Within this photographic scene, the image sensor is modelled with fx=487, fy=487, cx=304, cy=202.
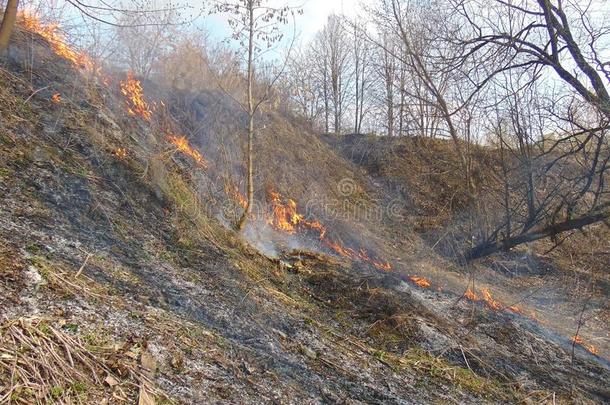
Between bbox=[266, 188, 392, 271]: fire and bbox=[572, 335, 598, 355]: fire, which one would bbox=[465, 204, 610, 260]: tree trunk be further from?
bbox=[266, 188, 392, 271]: fire

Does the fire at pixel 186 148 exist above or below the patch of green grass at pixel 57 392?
above

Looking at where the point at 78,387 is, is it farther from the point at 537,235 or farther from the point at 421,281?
the point at 537,235

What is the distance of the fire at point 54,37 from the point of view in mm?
8586

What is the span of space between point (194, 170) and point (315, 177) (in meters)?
6.19

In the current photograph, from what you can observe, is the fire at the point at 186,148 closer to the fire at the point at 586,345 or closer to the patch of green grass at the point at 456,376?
the patch of green grass at the point at 456,376

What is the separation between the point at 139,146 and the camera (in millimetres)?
8078

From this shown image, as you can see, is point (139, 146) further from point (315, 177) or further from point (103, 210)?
point (315, 177)

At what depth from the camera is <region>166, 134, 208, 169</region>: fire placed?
10.5 m

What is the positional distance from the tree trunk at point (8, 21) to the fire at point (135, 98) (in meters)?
2.90

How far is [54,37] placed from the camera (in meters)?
8.99

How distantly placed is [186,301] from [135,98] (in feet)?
22.6

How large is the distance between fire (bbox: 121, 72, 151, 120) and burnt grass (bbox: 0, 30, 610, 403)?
4.03ft

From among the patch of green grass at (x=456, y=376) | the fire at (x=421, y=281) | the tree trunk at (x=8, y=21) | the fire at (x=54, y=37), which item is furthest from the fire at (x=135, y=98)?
the patch of green grass at (x=456, y=376)

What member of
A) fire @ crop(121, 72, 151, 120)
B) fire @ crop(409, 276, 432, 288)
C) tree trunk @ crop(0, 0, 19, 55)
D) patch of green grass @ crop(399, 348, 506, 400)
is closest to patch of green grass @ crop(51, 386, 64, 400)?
patch of green grass @ crop(399, 348, 506, 400)
